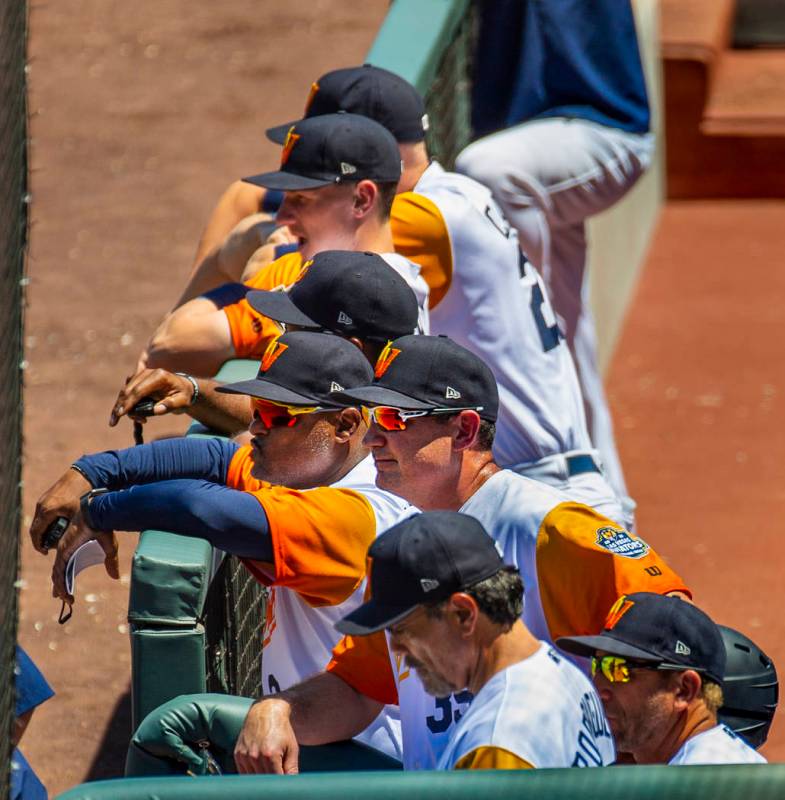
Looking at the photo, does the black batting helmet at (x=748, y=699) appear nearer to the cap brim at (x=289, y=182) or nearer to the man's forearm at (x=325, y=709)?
the man's forearm at (x=325, y=709)

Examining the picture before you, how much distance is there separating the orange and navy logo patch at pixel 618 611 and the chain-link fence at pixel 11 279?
48.5 inches

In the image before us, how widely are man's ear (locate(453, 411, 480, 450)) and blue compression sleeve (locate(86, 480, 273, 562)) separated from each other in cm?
51

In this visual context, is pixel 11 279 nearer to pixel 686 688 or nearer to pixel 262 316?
pixel 686 688

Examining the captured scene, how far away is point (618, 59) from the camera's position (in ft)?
23.4

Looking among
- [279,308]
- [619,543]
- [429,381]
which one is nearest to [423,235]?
[279,308]

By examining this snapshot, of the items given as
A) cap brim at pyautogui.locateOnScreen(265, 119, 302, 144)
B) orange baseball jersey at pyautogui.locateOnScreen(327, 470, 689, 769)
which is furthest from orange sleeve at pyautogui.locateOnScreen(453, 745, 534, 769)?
cap brim at pyautogui.locateOnScreen(265, 119, 302, 144)

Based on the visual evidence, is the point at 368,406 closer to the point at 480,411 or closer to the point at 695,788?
the point at 480,411

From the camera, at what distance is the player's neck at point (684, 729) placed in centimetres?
354

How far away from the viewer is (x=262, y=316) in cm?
495

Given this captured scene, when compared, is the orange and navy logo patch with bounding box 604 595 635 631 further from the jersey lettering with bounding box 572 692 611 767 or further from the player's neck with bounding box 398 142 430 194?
the player's neck with bounding box 398 142 430 194

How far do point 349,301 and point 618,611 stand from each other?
116cm

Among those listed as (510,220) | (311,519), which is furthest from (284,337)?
(510,220)

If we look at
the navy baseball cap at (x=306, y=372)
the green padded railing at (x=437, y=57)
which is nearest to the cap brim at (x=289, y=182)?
the navy baseball cap at (x=306, y=372)

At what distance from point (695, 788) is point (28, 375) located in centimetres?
494
